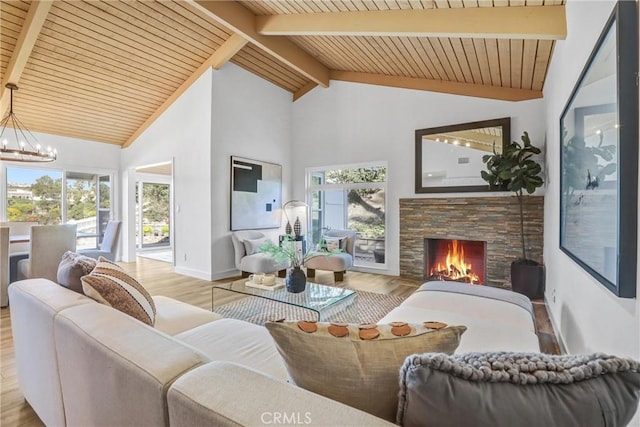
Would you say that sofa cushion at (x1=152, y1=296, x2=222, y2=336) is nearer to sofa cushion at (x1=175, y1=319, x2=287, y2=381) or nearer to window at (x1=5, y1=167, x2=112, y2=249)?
sofa cushion at (x1=175, y1=319, x2=287, y2=381)

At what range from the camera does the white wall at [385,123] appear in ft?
14.3

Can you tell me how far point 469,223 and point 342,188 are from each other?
2.27m

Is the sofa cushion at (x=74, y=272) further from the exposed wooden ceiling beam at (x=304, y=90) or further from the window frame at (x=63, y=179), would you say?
the exposed wooden ceiling beam at (x=304, y=90)

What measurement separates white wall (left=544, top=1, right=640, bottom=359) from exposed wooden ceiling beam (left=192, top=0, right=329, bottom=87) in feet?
10.8

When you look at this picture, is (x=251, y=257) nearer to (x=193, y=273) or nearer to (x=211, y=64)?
(x=193, y=273)

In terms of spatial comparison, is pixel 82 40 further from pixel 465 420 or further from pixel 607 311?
Result: pixel 607 311

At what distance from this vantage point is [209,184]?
4.72 meters

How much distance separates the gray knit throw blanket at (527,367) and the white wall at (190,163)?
4.57m

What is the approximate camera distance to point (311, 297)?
276 centimetres

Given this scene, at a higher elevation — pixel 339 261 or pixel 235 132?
pixel 235 132

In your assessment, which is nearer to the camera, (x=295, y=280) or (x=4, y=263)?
(x=295, y=280)

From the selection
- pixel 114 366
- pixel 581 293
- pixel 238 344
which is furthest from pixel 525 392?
pixel 581 293

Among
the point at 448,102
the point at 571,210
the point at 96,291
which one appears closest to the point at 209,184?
the point at 96,291

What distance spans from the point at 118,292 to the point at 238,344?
0.63 meters
